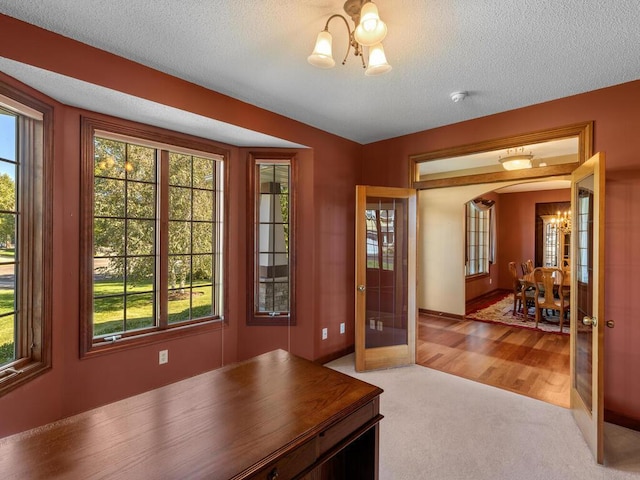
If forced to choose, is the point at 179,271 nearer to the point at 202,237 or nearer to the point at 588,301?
the point at 202,237

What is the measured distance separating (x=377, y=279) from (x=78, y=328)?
8.85ft

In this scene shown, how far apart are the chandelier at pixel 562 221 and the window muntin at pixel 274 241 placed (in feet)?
22.8

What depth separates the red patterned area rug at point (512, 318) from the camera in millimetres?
4883

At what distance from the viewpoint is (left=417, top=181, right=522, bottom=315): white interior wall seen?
5574mm

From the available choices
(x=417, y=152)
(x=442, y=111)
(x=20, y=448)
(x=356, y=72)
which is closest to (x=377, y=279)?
(x=417, y=152)

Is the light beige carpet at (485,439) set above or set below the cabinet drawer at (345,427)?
below

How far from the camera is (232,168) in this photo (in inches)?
127

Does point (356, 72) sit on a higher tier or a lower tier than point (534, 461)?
higher

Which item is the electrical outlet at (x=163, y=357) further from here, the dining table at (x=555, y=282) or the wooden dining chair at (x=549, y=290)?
the dining table at (x=555, y=282)

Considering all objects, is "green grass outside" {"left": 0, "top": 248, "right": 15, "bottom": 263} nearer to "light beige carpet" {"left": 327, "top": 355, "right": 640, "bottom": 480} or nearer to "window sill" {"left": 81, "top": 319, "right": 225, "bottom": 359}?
"window sill" {"left": 81, "top": 319, "right": 225, "bottom": 359}

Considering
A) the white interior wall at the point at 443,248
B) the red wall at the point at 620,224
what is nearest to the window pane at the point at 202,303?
the red wall at the point at 620,224

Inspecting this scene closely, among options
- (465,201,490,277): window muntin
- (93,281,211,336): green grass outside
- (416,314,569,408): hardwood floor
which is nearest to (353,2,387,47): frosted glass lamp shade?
(93,281,211,336): green grass outside

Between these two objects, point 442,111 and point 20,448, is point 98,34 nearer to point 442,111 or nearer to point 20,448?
point 20,448

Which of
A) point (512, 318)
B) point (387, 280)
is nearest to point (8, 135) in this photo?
point (387, 280)
